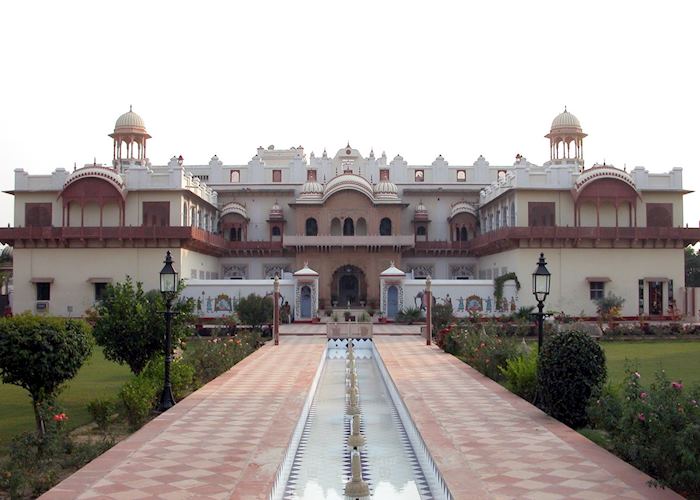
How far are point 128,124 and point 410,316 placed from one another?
17.7m

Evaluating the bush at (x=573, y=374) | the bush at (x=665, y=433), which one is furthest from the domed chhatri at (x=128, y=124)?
the bush at (x=665, y=433)

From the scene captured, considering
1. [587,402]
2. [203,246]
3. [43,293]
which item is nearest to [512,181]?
[203,246]

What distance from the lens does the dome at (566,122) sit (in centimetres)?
3891

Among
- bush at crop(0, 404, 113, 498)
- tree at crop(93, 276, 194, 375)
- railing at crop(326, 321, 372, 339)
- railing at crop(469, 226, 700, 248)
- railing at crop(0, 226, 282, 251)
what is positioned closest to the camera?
bush at crop(0, 404, 113, 498)

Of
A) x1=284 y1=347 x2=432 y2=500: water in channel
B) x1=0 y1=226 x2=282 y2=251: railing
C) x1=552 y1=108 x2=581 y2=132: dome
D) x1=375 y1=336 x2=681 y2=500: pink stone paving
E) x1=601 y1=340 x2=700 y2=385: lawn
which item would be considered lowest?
x1=284 y1=347 x2=432 y2=500: water in channel

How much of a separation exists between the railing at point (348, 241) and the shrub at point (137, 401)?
1056 inches

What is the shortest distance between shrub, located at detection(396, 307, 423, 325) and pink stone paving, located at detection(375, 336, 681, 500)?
17880 millimetres

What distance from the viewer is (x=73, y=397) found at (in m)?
12.9

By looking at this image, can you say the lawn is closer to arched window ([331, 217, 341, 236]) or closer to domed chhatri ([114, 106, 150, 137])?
arched window ([331, 217, 341, 236])

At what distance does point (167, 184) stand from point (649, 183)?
20950mm

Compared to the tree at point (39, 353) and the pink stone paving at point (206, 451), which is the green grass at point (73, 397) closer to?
the tree at point (39, 353)

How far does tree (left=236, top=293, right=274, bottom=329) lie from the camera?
26.2m

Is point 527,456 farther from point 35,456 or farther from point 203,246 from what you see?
point 203,246

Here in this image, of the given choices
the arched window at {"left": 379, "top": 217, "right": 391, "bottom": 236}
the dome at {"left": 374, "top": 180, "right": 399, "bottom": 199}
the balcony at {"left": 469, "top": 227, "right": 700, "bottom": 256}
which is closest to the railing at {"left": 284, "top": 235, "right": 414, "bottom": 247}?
the arched window at {"left": 379, "top": 217, "right": 391, "bottom": 236}
